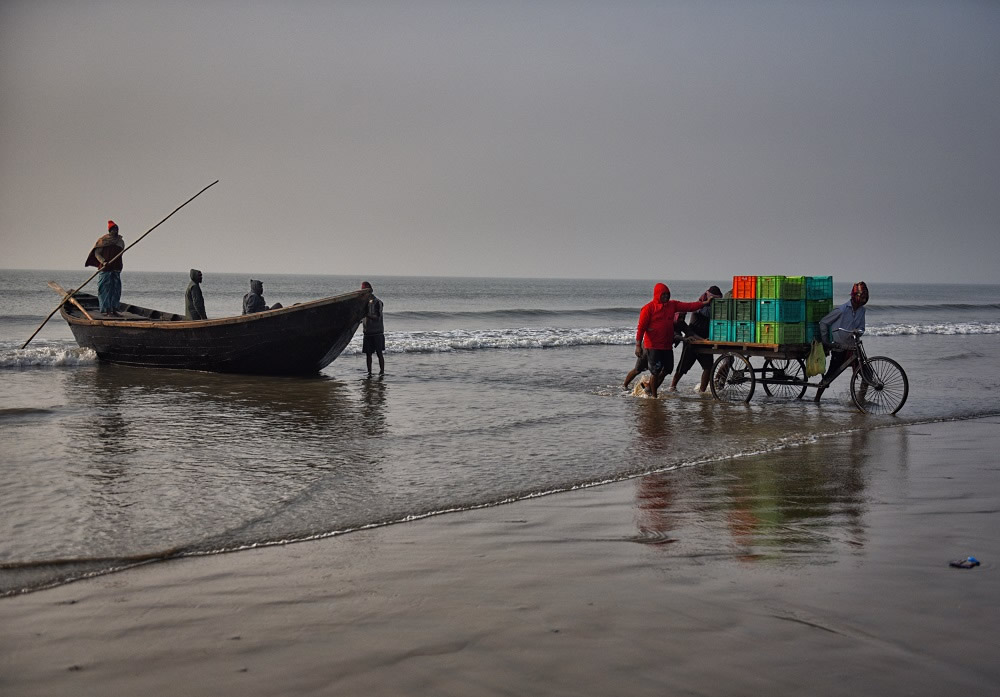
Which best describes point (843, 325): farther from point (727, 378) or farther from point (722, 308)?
point (727, 378)

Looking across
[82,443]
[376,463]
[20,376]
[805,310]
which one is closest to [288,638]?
[376,463]

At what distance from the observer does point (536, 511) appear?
6277mm

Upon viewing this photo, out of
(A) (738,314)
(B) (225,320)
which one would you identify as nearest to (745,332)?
(A) (738,314)

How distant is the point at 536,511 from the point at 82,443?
5492 millimetres

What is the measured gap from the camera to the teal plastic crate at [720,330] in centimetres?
1216

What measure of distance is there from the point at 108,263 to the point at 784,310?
479 inches

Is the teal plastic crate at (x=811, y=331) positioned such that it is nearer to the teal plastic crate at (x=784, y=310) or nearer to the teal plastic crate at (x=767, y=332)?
the teal plastic crate at (x=784, y=310)

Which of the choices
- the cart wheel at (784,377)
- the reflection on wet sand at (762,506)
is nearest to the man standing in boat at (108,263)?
the cart wheel at (784,377)

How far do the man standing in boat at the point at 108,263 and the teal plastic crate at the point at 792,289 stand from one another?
1156 centimetres

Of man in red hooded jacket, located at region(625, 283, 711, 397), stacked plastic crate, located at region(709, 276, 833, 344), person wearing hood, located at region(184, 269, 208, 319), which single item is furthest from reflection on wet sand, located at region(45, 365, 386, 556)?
stacked plastic crate, located at region(709, 276, 833, 344)

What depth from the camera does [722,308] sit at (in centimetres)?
1228

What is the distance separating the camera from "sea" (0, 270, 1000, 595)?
5.95 meters

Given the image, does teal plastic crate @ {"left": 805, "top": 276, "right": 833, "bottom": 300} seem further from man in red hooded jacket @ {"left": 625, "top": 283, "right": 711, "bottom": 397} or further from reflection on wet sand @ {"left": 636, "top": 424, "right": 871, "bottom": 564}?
reflection on wet sand @ {"left": 636, "top": 424, "right": 871, "bottom": 564}

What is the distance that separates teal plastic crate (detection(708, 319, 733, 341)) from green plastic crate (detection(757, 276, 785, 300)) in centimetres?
65
